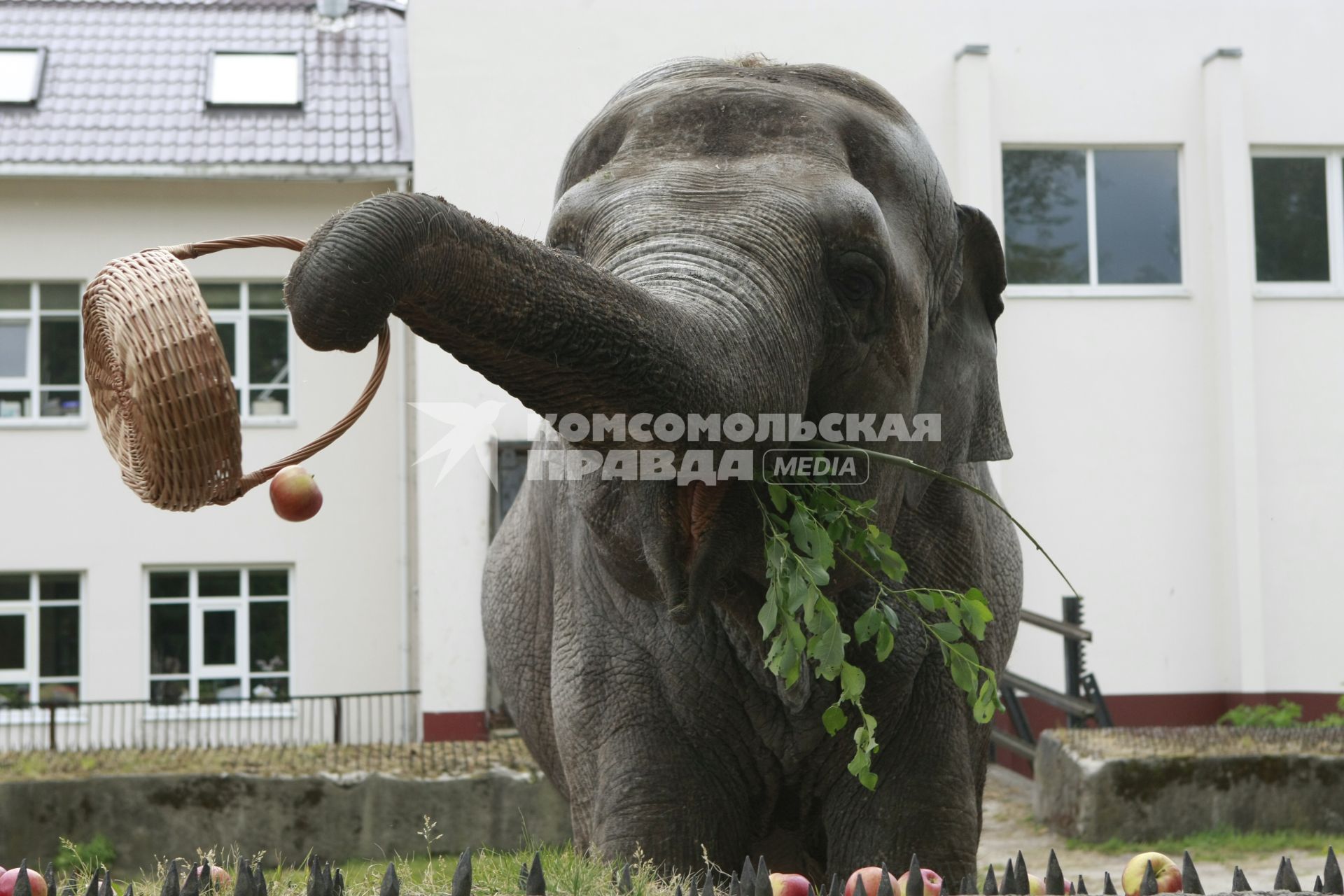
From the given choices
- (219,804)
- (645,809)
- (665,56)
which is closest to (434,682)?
(219,804)

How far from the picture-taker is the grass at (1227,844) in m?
10.4

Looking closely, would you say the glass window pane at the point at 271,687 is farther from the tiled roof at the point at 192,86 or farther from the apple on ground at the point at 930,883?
the apple on ground at the point at 930,883

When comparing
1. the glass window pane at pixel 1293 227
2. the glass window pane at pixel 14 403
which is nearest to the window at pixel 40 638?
the glass window pane at pixel 14 403

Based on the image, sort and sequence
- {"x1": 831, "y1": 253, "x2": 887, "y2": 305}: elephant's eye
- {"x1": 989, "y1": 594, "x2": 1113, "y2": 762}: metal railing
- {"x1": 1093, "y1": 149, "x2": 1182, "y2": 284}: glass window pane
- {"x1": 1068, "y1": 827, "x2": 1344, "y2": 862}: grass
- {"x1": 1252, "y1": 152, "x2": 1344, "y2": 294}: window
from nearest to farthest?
1. {"x1": 831, "y1": 253, "x2": 887, "y2": 305}: elephant's eye
2. {"x1": 1068, "y1": 827, "x2": 1344, "y2": 862}: grass
3. {"x1": 989, "y1": 594, "x2": 1113, "y2": 762}: metal railing
4. {"x1": 1093, "y1": 149, "x2": 1182, "y2": 284}: glass window pane
5. {"x1": 1252, "y1": 152, "x2": 1344, "y2": 294}: window

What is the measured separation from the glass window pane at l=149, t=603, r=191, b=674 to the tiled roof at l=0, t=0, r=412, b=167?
4.71 m

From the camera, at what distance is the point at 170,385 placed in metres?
2.73

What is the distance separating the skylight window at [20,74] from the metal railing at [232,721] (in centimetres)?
686

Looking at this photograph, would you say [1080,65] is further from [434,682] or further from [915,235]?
[915,235]

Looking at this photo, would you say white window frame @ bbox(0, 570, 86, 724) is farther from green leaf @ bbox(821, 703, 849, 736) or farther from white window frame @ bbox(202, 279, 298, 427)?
green leaf @ bbox(821, 703, 849, 736)

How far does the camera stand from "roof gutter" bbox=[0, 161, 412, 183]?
55.1 ft

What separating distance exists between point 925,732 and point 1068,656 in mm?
10712

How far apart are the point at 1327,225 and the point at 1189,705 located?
5.22 metres

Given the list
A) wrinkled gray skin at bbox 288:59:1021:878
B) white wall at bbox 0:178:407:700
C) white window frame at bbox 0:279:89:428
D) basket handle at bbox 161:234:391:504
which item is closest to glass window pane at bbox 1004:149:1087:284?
→ white wall at bbox 0:178:407:700

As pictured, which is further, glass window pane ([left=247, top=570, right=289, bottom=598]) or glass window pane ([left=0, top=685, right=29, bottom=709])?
glass window pane ([left=247, top=570, right=289, bottom=598])
